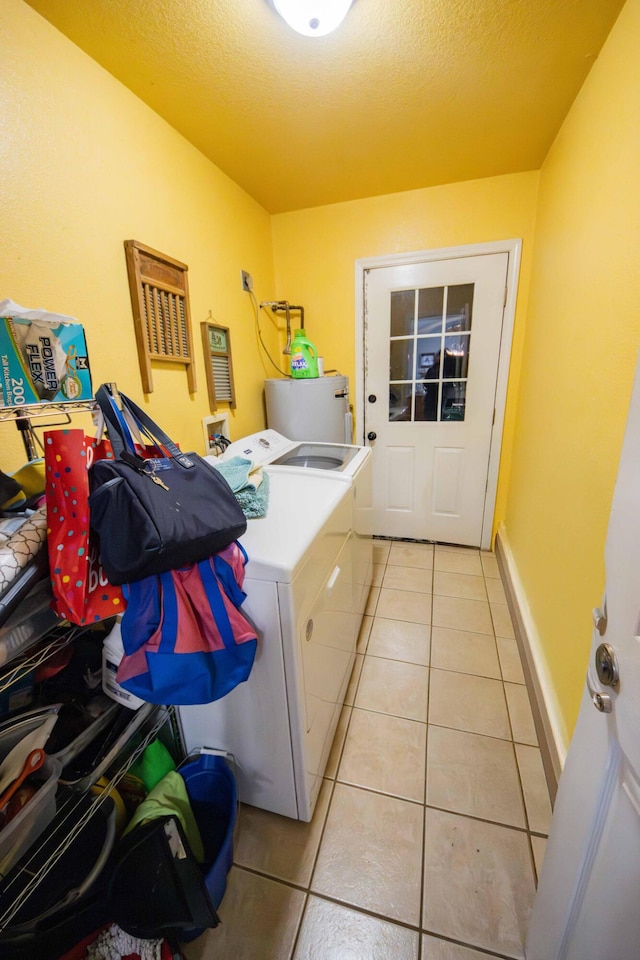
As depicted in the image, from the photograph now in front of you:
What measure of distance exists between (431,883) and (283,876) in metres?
0.41

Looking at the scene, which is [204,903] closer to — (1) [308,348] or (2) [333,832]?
(2) [333,832]

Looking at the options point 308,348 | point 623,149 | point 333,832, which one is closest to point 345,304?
point 308,348

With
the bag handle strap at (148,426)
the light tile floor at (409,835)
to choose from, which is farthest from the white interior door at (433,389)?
the bag handle strap at (148,426)

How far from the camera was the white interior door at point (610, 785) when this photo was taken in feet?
1.62

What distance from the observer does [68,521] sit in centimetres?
66

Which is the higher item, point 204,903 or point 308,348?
point 308,348

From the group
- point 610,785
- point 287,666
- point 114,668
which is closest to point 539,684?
point 610,785

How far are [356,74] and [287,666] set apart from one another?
2.03m

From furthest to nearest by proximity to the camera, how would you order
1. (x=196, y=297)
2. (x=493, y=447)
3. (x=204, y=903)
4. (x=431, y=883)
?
1. (x=493, y=447)
2. (x=196, y=297)
3. (x=431, y=883)
4. (x=204, y=903)

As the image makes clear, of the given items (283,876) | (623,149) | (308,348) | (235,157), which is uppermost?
(235,157)

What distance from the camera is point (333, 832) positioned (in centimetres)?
109

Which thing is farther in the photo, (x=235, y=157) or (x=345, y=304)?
(x=345, y=304)

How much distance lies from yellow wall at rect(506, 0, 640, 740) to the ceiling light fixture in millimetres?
846

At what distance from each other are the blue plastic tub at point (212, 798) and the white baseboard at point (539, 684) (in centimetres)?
101
